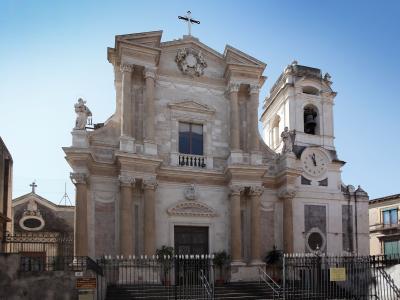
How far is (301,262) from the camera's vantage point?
58.6 feet

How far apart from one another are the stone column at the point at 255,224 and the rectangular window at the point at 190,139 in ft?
9.77

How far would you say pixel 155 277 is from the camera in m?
18.1

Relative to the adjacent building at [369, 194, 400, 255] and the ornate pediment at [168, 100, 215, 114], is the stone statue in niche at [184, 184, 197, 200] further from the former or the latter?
the adjacent building at [369, 194, 400, 255]

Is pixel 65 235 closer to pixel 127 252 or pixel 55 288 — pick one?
pixel 127 252

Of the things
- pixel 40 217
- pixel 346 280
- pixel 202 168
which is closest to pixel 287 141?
pixel 202 168

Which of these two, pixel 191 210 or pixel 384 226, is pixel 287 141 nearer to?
pixel 191 210

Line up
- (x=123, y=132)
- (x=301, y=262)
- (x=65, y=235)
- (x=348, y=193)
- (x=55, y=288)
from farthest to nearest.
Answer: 1. (x=65, y=235)
2. (x=348, y=193)
3. (x=123, y=132)
4. (x=301, y=262)
5. (x=55, y=288)

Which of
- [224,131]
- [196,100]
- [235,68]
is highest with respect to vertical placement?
[235,68]

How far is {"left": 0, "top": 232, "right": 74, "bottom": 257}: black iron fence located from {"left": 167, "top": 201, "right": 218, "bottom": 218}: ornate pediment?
4.56 meters

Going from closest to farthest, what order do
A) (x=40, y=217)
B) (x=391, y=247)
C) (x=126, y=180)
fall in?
(x=126, y=180), (x=40, y=217), (x=391, y=247)

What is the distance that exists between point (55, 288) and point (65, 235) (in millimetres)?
14743

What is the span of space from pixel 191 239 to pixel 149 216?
2.47 metres

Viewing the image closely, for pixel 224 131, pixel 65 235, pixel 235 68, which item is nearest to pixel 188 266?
pixel 224 131

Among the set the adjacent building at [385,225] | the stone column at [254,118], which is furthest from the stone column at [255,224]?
the adjacent building at [385,225]
